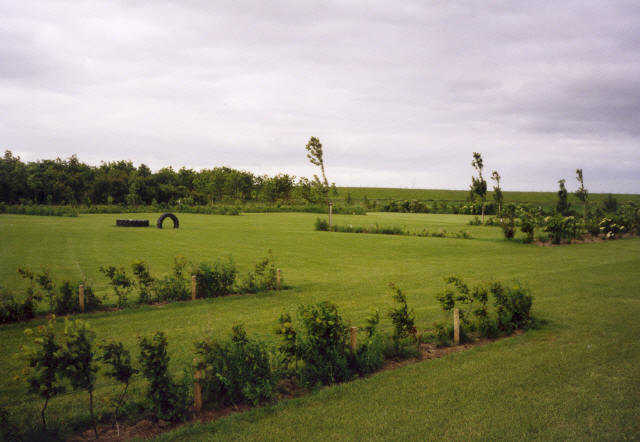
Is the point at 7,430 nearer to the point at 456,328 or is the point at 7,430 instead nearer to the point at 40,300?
the point at 40,300

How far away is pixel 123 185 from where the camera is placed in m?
79.1

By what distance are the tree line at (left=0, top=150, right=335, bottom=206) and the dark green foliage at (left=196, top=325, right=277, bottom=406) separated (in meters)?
46.8

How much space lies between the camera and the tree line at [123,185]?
64188 millimetres

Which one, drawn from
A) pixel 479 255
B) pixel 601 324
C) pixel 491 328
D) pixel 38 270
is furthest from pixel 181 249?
pixel 601 324

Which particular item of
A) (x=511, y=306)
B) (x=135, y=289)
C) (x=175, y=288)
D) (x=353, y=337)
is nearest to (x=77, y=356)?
(x=353, y=337)

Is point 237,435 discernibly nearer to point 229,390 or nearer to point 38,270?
point 229,390

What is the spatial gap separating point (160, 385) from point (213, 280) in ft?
23.1

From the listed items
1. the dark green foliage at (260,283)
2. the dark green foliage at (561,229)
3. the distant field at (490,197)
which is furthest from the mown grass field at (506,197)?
the dark green foliage at (260,283)

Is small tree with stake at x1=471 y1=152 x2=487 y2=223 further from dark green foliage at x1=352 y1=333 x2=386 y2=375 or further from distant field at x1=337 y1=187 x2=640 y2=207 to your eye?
distant field at x1=337 y1=187 x2=640 y2=207

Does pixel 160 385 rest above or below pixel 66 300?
above

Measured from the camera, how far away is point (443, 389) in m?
5.79

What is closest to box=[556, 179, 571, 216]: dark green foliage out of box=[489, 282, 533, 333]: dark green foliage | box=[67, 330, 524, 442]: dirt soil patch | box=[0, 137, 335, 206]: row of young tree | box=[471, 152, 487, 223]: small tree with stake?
box=[471, 152, 487, 223]: small tree with stake

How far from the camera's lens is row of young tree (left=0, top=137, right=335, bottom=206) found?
210ft

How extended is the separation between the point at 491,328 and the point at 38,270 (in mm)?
14788
